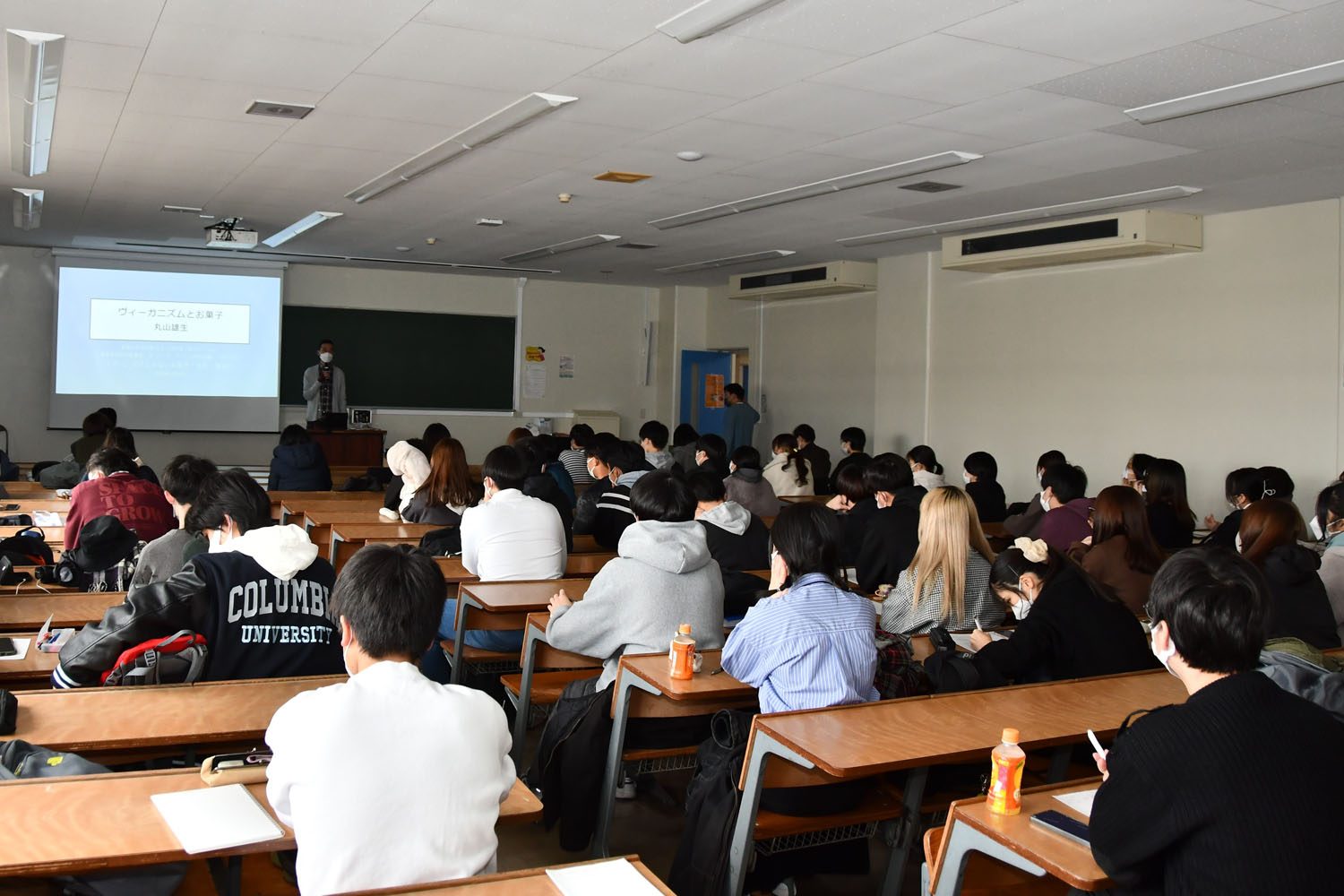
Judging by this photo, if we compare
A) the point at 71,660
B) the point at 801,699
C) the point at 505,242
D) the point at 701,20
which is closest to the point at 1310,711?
the point at 801,699

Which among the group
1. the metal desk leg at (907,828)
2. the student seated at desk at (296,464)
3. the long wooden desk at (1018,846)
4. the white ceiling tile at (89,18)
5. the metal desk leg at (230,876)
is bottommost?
the metal desk leg at (907,828)

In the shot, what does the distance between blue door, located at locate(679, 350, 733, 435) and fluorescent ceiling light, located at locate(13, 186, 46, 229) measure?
7627 millimetres

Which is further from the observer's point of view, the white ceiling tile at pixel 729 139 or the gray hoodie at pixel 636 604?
the white ceiling tile at pixel 729 139

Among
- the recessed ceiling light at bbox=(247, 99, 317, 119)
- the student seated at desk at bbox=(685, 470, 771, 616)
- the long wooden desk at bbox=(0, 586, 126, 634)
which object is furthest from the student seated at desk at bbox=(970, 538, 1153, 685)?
the recessed ceiling light at bbox=(247, 99, 317, 119)

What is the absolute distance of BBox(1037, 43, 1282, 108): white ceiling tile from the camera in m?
4.38

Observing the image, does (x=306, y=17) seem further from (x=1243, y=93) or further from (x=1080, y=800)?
(x=1243, y=93)

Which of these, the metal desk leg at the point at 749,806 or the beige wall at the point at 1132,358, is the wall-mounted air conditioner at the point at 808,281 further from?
the metal desk leg at the point at 749,806

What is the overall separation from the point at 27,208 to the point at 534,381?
21.3 ft

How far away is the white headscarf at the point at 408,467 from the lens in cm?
623

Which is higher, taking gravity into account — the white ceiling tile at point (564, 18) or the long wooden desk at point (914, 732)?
the white ceiling tile at point (564, 18)

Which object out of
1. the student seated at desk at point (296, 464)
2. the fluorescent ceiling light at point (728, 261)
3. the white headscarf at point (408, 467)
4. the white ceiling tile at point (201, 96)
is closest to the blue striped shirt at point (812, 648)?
the white headscarf at point (408, 467)

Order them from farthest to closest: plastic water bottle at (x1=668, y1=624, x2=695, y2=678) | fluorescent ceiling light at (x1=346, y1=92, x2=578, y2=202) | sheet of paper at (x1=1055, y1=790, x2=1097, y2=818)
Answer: fluorescent ceiling light at (x1=346, y1=92, x2=578, y2=202)
plastic water bottle at (x1=668, y1=624, x2=695, y2=678)
sheet of paper at (x1=1055, y1=790, x2=1097, y2=818)

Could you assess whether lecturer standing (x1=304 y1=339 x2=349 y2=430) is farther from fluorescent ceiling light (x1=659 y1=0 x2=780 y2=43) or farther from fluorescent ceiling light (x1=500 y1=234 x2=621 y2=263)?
fluorescent ceiling light (x1=659 y1=0 x2=780 y2=43)

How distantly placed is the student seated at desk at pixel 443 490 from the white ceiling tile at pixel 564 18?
2.29 meters
